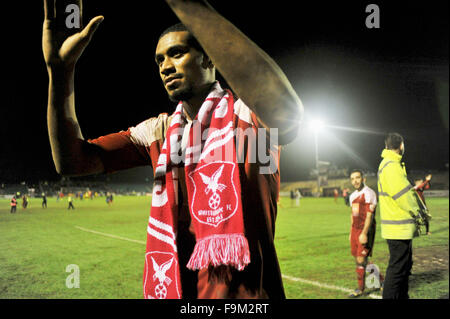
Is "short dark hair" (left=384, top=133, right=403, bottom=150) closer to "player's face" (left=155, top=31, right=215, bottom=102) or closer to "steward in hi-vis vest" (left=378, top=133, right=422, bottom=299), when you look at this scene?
"steward in hi-vis vest" (left=378, top=133, right=422, bottom=299)

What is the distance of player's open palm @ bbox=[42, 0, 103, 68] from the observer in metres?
1.26

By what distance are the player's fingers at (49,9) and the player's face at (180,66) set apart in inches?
16.2

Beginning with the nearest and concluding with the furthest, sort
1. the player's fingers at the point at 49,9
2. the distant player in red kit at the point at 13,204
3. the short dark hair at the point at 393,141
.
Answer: the player's fingers at the point at 49,9 → the short dark hair at the point at 393,141 → the distant player in red kit at the point at 13,204

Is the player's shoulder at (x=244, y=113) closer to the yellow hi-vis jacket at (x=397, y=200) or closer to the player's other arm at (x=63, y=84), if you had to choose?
the player's other arm at (x=63, y=84)

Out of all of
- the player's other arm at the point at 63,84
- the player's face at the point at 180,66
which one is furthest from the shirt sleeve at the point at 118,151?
→ the player's face at the point at 180,66

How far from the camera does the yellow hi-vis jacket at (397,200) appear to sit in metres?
4.57

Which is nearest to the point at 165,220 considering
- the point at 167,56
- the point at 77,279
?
the point at 167,56

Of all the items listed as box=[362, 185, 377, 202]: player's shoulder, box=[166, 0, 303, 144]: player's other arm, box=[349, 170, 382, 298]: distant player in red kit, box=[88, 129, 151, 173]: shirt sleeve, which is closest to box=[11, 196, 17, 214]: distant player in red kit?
box=[349, 170, 382, 298]: distant player in red kit

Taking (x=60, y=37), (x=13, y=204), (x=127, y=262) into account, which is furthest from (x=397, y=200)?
(x=13, y=204)

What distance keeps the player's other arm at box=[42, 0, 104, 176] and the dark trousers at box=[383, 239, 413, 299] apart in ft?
14.2

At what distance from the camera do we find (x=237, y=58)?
92 cm

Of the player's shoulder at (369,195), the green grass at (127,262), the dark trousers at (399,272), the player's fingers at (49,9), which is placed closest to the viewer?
the player's fingers at (49,9)

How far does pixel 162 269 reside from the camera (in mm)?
1486

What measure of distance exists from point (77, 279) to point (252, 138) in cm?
677
